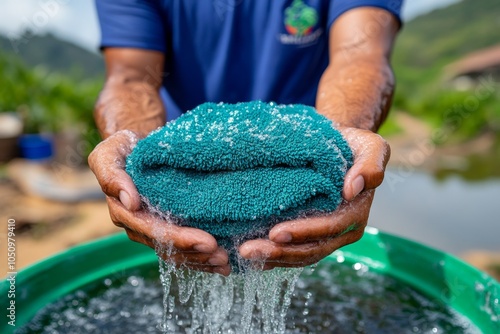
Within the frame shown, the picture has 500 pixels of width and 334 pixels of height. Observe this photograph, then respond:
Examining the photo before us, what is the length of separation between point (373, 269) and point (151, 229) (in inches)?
30.8

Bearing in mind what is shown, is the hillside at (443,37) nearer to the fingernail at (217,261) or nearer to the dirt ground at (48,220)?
the dirt ground at (48,220)

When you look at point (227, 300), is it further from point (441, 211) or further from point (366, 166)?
point (441, 211)

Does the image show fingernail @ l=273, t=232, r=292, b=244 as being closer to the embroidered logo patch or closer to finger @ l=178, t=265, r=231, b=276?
finger @ l=178, t=265, r=231, b=276

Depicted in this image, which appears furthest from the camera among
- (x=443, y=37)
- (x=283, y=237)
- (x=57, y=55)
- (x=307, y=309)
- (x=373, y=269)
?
(x=443, y=37)

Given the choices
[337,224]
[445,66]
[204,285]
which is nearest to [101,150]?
[204,285]

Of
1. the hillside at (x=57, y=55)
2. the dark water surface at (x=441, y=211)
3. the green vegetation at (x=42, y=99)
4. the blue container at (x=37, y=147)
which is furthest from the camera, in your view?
the hillside at (x=57, y=55)

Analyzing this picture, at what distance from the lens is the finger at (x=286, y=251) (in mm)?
755

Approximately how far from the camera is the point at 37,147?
4.50 metres

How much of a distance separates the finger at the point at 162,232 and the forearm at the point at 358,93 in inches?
16.6

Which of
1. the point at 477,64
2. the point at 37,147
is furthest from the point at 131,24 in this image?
the point at 477,64

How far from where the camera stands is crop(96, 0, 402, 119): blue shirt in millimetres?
1399

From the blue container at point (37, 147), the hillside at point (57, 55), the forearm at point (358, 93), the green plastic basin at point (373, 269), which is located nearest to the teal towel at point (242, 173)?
the forearm at point (358, 93)

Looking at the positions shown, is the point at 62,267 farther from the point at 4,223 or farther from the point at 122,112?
the point at 4,223

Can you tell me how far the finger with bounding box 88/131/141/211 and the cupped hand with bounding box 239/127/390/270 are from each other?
20cm
